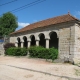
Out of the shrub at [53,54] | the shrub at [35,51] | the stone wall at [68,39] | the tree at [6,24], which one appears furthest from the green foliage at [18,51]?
the tree at [6,24]

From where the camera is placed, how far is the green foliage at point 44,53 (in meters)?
18.2

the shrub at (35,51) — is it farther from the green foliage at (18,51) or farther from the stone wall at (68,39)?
the stone wall at (68,39)

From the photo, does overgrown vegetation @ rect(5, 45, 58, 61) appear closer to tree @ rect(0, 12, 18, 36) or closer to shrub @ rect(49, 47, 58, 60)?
shrub @ rect(49, 47, 58, 60)

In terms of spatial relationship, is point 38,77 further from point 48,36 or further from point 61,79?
point 48,36

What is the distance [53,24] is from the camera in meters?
19.8

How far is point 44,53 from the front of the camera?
1883 cm

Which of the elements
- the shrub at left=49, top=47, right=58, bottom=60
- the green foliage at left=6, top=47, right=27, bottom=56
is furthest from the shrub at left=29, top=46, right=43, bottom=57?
the green foliage at left=6, top=47, right=27, bottom=56

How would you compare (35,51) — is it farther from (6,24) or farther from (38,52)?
(6,24)

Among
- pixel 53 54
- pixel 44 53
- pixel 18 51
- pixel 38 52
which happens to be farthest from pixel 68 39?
pixel 18 51

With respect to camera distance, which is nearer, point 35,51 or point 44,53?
point 44,53

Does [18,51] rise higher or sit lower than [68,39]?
lower

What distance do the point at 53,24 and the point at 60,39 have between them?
206cm

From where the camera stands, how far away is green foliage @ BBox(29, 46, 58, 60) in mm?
18156

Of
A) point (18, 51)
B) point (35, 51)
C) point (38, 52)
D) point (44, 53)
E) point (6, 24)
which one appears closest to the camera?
point (44, 53)
